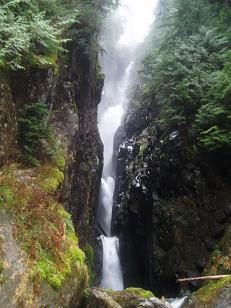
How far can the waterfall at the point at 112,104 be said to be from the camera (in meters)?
20.8

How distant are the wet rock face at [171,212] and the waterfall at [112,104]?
0.87m

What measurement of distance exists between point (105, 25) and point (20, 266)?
12.3 meters

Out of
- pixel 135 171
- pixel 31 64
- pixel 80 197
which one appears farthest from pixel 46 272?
pixel 135 171

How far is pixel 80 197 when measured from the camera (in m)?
16.5

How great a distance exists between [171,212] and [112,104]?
2534cm

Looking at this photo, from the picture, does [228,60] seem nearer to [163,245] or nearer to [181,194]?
[181,194]

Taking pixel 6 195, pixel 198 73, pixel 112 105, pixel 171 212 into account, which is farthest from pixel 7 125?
pixel 112 105

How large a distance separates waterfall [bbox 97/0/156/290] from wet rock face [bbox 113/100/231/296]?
2.86ft

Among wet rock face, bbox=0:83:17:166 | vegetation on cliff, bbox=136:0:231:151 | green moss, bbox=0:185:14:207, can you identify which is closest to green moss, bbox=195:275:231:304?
green moss, bbox=0:185:14:207

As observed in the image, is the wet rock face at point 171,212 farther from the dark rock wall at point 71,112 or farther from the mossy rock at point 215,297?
the mossy rock at point 215,297

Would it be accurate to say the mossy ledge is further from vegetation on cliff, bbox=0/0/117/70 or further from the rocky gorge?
vegetation on cliff, bbox=0/0/117/70

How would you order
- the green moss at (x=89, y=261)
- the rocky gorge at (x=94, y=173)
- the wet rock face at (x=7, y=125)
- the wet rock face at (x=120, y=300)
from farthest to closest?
the green moss at (x=89, y=261) → the wet rock face at (x=7, y=125) → the wet rock face at (x=120, y=300) → the rocky gorge at (x=94, y=173)

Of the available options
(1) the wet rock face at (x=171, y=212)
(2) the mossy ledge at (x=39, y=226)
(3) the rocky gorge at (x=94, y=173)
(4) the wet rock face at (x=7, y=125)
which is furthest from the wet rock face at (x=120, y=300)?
(1) the wet rock face at (x=171, y=212)

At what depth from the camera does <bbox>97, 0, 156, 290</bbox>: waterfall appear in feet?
68.1
